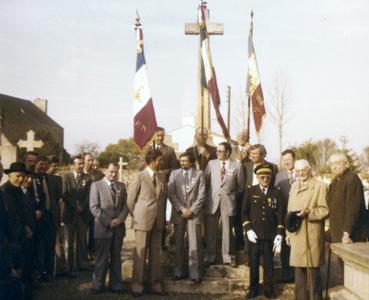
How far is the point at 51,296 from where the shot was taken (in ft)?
26.1

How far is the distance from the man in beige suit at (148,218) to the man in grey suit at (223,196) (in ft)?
2.94

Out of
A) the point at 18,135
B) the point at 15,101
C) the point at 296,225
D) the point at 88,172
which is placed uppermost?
the point at 15,101

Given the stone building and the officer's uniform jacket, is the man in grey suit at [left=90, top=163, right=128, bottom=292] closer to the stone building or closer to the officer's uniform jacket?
the officer's uniform jacket

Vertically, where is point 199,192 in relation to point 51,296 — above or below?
above

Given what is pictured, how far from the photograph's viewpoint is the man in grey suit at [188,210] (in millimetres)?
8523

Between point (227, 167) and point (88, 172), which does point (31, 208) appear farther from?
point (227, 167)

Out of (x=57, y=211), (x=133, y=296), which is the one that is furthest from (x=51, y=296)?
(x=57, y=211)

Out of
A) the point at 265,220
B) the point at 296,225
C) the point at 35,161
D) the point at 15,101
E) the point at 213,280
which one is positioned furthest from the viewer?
the point at 15,101

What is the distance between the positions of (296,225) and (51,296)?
3761 mm

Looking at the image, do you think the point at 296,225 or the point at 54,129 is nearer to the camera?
the point at 296,225

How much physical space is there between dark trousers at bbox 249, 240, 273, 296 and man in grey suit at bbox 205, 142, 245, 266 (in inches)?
32.9

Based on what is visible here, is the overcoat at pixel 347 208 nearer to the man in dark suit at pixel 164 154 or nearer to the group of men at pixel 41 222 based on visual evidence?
the man in dark suit at pixel 164 154

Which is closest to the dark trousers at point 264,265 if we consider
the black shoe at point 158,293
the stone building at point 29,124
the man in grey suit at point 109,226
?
the black shoe at point 158,293

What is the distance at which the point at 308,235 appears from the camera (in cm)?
714
